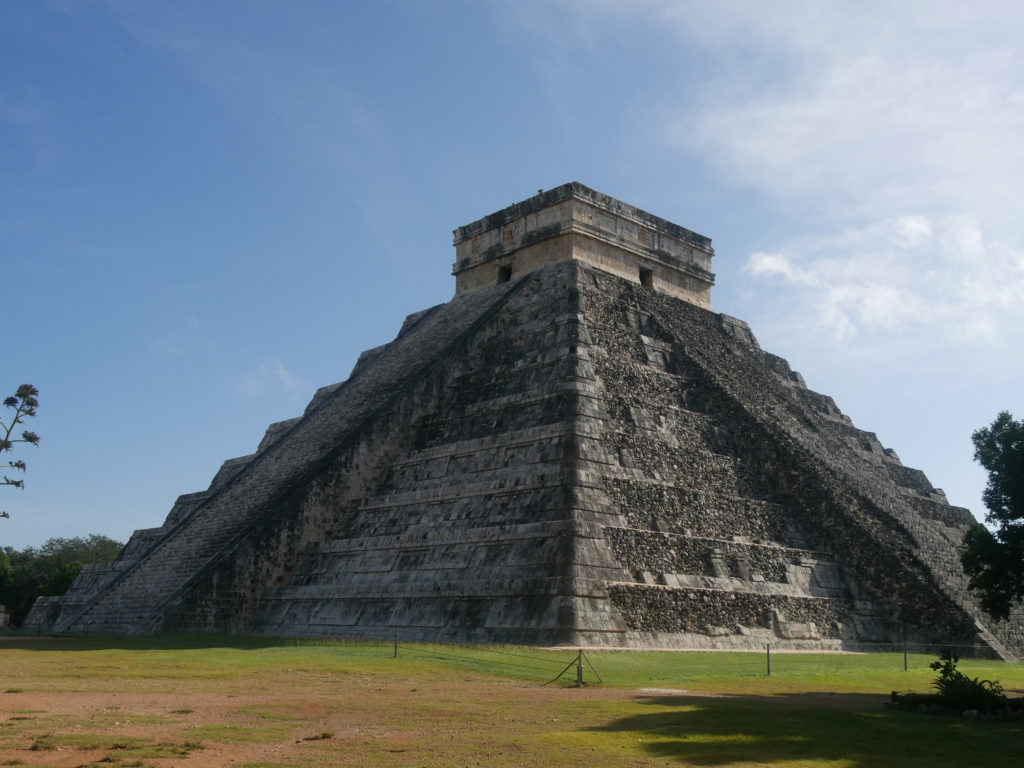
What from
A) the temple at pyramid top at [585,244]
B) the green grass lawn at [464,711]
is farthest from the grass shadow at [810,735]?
the temple at pyramid top at [585,244]

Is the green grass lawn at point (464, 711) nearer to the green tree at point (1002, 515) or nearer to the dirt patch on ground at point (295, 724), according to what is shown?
the dirt patch on ground at point (295, 724)

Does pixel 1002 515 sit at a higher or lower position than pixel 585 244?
lower

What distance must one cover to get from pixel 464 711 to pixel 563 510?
7001 mm

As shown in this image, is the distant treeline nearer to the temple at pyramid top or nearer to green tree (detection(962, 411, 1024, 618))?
the temple at pyramid top

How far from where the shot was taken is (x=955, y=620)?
60.5 feet

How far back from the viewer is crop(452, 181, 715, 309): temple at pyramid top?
25.3 metres

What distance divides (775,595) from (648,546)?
2.87m

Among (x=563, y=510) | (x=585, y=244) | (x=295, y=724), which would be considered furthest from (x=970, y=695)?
(x=585, y=244)

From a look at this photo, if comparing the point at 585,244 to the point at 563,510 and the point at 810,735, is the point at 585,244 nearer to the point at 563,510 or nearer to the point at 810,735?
the point at 563,510

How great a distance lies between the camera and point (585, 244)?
25281mm

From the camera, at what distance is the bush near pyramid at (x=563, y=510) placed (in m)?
16.6

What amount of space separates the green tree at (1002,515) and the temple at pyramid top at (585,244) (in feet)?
44.0

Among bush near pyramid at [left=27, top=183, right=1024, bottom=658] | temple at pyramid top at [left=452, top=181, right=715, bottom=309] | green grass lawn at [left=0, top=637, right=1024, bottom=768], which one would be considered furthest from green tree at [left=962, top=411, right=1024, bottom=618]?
temple at pyramid top at [left=452, top=181, right=715, bottom=309]

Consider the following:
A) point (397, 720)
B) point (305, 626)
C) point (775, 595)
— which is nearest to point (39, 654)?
point (305, 626)
